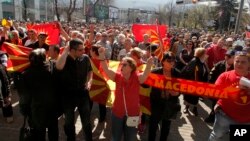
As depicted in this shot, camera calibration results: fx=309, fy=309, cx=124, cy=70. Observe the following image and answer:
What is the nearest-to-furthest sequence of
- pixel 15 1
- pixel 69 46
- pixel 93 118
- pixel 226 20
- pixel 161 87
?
pixel 69 46 < pixel 161 87 < pixel 93 118 < pixel 226 20 < pixel 15 1

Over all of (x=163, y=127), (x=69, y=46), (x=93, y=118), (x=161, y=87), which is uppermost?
(x=69, y=46)

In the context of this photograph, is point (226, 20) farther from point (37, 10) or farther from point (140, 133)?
point (37, 10)

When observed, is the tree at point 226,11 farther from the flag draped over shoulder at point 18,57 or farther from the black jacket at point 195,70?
the flag draped over shoulder at point 18,57

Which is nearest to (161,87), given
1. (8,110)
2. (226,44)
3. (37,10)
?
(8,110)

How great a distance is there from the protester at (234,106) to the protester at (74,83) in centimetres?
204

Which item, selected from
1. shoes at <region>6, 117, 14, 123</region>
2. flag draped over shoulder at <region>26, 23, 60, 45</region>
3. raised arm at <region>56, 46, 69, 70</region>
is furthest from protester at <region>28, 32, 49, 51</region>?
raised arm at <region>56, 46, 69, 70</region>

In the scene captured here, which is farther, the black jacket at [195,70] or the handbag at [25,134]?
the black jacket at [195,70]

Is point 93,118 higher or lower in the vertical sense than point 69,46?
lower

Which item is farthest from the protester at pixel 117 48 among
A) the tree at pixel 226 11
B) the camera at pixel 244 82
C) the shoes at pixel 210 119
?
the tree at pixel 226 11

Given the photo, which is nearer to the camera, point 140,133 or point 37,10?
point 140,133

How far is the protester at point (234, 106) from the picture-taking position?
432 centimetres

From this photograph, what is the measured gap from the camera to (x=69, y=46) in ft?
14.9

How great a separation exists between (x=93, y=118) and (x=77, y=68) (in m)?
2.70

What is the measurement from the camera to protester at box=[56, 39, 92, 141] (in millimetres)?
4628
